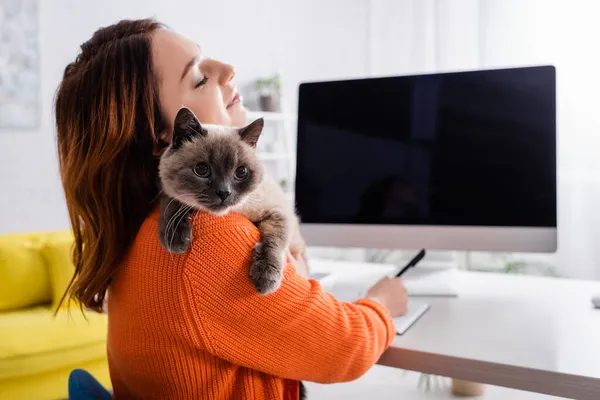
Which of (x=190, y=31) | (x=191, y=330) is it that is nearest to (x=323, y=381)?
(x=191, y=330)

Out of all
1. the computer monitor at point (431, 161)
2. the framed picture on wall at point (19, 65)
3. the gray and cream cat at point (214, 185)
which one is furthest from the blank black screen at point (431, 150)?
the framed picture on wall at point (19, 65)

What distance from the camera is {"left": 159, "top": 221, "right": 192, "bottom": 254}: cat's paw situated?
85 centimetres

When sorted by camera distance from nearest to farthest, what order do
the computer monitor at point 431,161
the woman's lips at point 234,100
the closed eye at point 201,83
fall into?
the closed eye at point 201,83
the woman's lips at point 234,100
the computer monitor at point 431,161

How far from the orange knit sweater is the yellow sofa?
1187mm

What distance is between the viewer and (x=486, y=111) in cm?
148

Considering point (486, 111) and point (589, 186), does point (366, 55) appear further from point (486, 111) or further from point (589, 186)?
point (486, 111)

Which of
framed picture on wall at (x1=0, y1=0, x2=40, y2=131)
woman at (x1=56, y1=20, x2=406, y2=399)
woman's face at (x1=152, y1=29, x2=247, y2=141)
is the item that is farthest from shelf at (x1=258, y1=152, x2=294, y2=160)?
woman at (x1=56, y1=20, x2=406, y2=399)

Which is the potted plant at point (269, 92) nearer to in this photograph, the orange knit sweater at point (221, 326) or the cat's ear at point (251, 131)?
the cat's ear at point (251, 131)

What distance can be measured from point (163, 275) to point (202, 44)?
133 inches

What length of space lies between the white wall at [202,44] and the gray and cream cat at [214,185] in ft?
6.58

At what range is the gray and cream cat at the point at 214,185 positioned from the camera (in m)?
0.87

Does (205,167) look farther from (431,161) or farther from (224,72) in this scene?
(431,161)

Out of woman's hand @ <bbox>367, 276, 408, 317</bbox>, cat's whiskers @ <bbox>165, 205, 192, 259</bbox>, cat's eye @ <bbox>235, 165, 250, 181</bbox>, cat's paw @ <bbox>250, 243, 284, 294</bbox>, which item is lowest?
woman's hand @ <bbox>367, 276, 408, 317</bbox>

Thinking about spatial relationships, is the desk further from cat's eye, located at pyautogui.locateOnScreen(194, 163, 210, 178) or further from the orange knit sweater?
cat's eye, located at pyautogui.locateOnScreen(194, 163, 210, 178)
